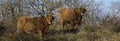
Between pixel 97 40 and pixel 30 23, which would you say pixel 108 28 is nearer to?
pixel 97 40

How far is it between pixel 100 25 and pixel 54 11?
241 inches

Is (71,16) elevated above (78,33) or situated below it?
above

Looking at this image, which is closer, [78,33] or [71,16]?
[78,33]

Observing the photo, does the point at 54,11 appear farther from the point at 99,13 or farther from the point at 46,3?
the point at 99,13

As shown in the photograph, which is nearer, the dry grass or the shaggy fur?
the dry grass

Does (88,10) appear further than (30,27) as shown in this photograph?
Yes

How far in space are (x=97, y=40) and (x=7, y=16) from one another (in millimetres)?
9728

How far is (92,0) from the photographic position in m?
24.7

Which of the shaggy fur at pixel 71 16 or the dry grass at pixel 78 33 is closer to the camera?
the dry grass at pixel 78 33

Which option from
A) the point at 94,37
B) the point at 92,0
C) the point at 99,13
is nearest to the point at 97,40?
the point at 94,37

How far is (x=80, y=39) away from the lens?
16.0 meters

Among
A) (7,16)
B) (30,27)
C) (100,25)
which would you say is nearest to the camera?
(30,27)

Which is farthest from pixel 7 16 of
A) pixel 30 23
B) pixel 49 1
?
pixel 30 23

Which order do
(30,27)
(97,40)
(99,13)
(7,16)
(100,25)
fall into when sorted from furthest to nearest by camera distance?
(7,16) → (99,13) → (100,25) → (30,27) → (97,40)
